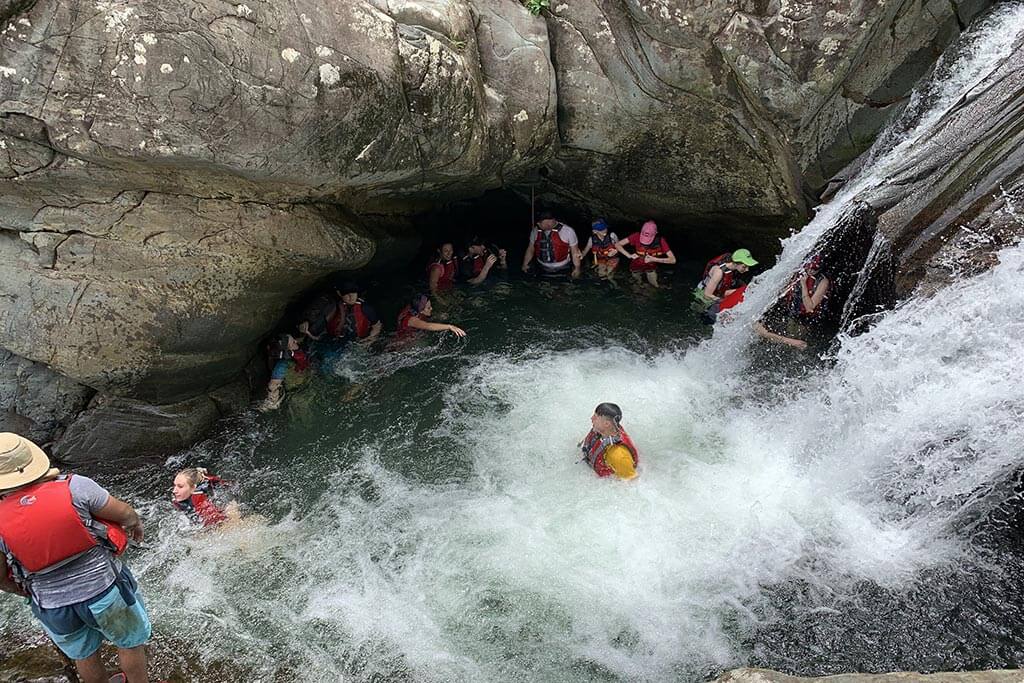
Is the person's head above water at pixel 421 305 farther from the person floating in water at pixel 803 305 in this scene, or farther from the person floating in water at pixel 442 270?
the person floating in water at pixel 803 305

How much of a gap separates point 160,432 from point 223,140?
313 cm

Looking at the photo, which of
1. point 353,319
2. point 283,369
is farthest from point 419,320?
point 283,369

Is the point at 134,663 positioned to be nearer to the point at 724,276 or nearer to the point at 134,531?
the point at 134,531

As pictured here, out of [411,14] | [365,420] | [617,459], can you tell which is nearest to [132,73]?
[411,14]

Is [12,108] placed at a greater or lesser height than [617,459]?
greater

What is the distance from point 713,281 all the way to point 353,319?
4.26 metres

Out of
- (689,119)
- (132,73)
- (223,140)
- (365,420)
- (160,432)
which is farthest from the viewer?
(689,119)

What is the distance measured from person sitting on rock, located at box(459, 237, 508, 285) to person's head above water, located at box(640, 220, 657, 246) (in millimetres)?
1976

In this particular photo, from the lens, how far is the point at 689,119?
7750mm

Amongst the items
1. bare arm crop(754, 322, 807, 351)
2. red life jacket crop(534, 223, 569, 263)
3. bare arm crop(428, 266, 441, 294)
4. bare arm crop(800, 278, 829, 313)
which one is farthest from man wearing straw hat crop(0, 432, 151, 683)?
bare arm crop(800, 278, 829, 313)

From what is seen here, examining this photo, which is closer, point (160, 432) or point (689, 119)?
point (160, 432)

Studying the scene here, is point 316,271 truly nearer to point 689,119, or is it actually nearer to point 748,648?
point 689,119

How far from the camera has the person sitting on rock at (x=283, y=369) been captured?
7.38 m

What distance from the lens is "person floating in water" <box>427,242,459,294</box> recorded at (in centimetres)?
878
